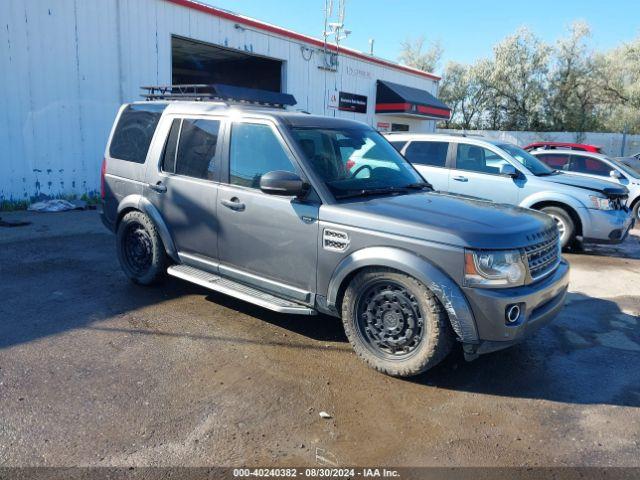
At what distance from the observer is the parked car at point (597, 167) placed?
11781mm

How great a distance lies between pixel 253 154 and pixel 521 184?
17.9 ft

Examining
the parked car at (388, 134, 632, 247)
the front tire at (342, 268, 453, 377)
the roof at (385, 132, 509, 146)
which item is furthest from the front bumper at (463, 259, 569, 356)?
the roof at (385, 132, 509, 146)

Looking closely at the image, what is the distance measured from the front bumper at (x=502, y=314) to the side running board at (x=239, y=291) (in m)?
1.31

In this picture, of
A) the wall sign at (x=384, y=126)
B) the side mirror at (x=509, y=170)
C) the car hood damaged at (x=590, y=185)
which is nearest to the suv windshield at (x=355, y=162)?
the side mirror at (x=509, y=170)

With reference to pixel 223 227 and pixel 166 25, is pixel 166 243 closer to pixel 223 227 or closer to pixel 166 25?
pixel 223 227

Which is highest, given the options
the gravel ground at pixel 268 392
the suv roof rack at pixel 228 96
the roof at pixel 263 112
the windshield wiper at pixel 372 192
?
the suv roof rack at pixel 228 96

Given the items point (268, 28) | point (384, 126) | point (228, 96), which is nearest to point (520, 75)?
point (384, 126)

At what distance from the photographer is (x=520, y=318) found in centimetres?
342

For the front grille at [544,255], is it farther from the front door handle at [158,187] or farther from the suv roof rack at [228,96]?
the front door handle at [158,187]

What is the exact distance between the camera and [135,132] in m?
5.55

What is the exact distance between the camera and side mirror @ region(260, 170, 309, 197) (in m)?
3.81

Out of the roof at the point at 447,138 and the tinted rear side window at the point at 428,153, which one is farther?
the tinted rear side window at the point at 428,153

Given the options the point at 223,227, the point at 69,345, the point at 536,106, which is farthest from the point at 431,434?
the point at 536,106

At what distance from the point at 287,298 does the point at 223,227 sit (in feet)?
3.02
